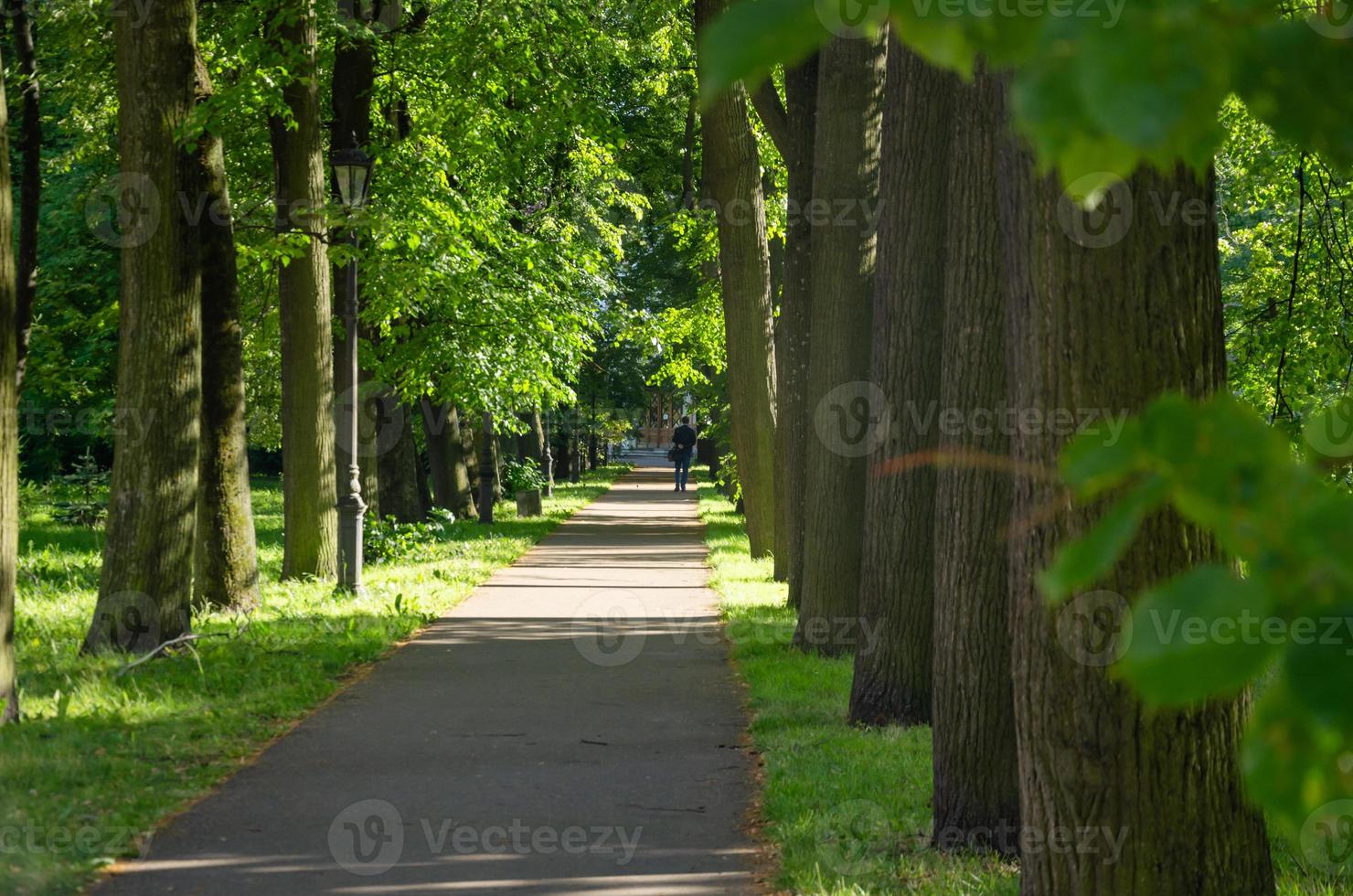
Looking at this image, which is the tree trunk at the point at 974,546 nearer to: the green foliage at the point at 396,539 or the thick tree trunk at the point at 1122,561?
the thick tree trunk at the point at 1122,561

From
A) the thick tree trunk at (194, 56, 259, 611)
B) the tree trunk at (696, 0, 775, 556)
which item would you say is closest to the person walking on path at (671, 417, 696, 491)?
the tree trunk at (696, 0, 775, 556)

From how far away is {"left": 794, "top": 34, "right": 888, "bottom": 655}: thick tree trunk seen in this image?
517 inches

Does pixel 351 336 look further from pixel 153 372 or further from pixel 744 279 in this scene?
pixel 744 279

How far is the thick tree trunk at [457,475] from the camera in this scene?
3309cm

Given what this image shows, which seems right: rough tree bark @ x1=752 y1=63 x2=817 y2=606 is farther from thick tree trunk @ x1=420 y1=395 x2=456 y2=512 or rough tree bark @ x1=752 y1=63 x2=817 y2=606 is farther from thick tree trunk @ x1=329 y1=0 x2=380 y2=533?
thick tree trunk @ x1=420 y1=395 x2=456 y2=512

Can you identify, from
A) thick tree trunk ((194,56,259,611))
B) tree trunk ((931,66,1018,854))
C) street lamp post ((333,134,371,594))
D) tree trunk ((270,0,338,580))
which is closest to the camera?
tree trunk ((931,66,1018,854))

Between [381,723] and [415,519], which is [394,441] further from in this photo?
[381,723]

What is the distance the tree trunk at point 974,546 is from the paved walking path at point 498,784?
1051 millimetres

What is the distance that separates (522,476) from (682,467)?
1177 centimetres

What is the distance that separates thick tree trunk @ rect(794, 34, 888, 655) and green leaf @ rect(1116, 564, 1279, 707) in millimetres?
11700

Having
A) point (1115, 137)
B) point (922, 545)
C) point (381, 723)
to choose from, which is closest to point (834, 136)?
point (922, 545)

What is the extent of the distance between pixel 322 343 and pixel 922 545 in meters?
10.0

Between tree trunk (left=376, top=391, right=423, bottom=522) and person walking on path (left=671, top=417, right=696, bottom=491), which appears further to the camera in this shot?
person walking on path (left=671, top=417, right=696, bottom=491)

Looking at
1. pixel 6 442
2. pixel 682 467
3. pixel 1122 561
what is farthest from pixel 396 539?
pixel 682 467
